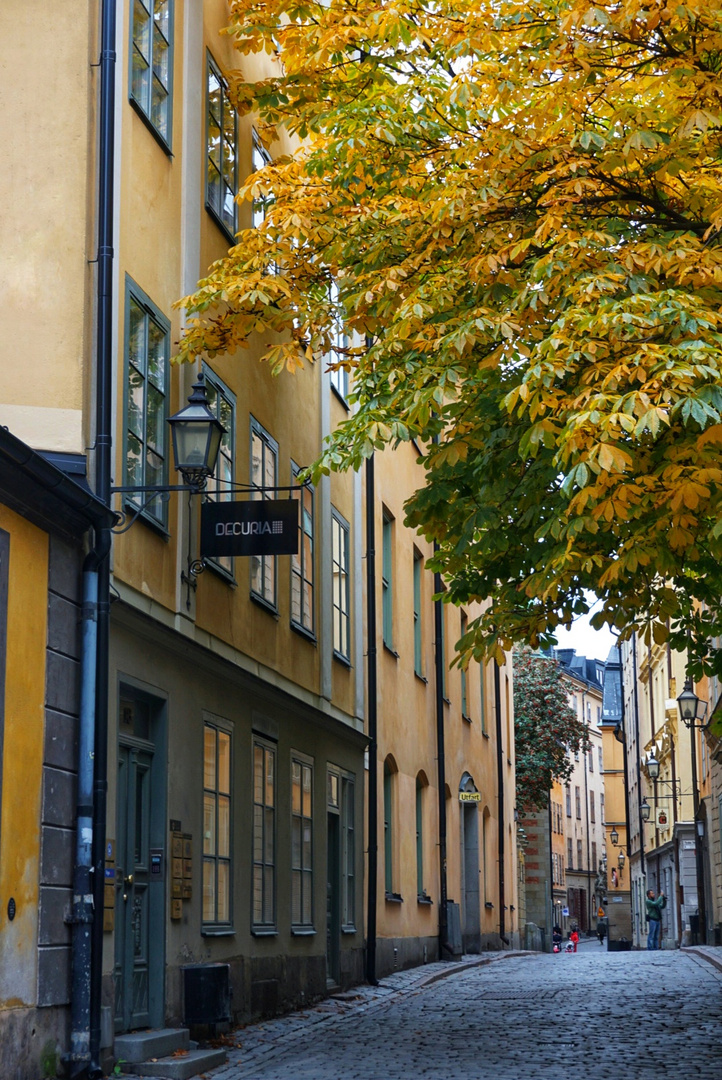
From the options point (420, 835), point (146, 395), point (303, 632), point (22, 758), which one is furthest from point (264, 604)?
point (420, 835)

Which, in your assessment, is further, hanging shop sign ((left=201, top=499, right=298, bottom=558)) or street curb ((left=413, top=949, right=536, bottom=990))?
street curb ((left=413, top=949, right=536, bottom=990))

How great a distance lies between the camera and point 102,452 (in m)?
10.7

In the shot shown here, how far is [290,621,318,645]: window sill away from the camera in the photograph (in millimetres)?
16984

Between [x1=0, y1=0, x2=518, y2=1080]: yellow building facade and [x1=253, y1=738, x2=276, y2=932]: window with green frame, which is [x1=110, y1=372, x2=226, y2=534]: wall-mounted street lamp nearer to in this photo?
A: [x1=0, y1=0, x2=518, y2=1080]: yellow building facade

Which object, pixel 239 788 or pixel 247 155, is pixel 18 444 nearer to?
pixel 239 788

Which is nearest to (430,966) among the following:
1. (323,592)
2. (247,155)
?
(323,592)

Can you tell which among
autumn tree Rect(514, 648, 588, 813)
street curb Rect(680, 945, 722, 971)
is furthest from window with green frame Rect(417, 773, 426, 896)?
autumn tree Rect(514, 648, 588, 813)

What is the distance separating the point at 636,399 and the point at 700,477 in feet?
3.08

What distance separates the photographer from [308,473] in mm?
12125

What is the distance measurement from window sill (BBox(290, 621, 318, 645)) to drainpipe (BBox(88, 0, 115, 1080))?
21.1 ft

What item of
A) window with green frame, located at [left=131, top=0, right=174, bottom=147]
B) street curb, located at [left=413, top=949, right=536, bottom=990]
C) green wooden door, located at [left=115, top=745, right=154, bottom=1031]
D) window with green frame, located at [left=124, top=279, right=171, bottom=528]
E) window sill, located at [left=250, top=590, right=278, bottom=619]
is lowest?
street curb, located at [left=413, top=949, right=536, bottom=990]

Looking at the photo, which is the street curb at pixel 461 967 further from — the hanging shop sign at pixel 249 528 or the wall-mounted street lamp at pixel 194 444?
the wall-mounted street lamp at pixel 194 444

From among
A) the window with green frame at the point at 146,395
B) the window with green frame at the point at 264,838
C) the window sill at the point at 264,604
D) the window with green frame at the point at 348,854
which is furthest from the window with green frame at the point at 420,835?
the window with green frame at the point at 146,395

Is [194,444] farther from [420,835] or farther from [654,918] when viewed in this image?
[654,918]
